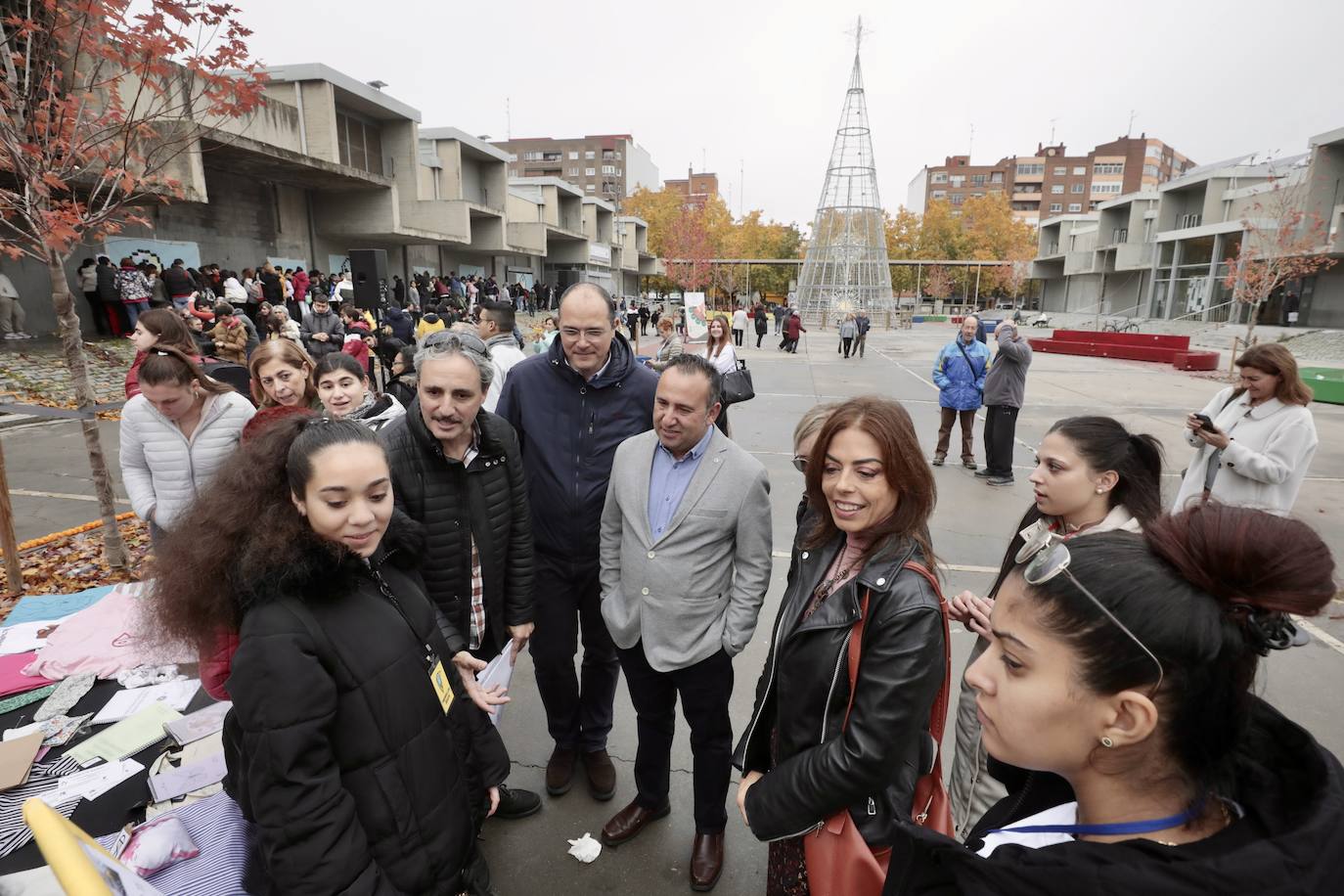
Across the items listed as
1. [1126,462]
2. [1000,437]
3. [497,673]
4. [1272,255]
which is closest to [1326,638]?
[1126,462]

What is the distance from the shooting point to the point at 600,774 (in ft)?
9.46

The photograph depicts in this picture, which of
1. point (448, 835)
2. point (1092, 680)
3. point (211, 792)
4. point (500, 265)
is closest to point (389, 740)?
point (448, 835)

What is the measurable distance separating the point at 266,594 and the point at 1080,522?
103 inches

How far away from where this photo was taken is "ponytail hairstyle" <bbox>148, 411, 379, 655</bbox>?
1581 mm

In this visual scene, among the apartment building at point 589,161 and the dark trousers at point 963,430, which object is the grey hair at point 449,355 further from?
the apartment building at point 589,161

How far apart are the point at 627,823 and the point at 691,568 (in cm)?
115

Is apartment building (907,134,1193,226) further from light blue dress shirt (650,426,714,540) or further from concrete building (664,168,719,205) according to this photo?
light blue dress shirt (650,426,714,540)

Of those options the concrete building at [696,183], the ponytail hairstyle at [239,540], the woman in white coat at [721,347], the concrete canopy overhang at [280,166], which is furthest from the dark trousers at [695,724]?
the concrete building at [696,183]

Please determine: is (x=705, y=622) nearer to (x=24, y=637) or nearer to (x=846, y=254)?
(x=24, y=637)

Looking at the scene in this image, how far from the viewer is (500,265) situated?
114 feet

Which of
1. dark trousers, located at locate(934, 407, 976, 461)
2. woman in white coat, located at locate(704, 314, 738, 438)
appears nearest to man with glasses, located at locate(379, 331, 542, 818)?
woman in white coat, located at locate(704, 314, 738, 438)

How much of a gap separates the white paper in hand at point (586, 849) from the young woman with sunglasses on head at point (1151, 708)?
1800 mm

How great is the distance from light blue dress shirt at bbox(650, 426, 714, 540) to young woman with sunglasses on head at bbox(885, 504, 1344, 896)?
4.54 ft

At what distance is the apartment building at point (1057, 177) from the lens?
254 ft
